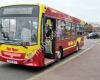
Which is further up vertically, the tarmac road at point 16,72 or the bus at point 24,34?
the bus at point 24,34

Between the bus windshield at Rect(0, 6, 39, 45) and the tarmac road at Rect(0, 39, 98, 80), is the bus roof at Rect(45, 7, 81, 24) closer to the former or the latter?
the bus windshield at Rect(0, 6, 39, 45)

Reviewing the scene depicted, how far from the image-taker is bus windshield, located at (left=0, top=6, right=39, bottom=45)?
11.7 m

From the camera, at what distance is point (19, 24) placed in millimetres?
11969

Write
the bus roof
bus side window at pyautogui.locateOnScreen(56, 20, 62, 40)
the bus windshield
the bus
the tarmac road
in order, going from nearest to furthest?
the tarmac road < the bus < the bus windshield < the bus roof < bus side window at pyautogui.locateOnScreen(56, 20, 62, 40)

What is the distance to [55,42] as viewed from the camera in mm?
14289

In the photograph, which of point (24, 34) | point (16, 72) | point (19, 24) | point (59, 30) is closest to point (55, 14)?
point (59, 30)

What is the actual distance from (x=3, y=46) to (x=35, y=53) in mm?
1484

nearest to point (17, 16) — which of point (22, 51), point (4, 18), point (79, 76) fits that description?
point (4, 18)

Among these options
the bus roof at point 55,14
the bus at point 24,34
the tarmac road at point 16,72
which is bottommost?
the tarmac road at point 16,72

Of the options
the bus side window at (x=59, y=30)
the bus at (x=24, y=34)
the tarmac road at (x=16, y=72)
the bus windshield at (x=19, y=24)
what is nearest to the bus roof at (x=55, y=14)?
the bus at (x=24, y=34)

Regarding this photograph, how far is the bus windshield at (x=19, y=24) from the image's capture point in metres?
11.7

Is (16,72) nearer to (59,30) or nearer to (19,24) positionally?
(19,24)

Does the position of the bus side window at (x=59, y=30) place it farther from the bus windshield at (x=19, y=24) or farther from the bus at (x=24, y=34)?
the bus windshield at (x=19, y=24)

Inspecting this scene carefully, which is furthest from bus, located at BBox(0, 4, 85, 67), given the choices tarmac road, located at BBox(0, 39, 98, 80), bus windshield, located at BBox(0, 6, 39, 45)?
tarmac road, located at BBox(0, 39, 98, 80)
